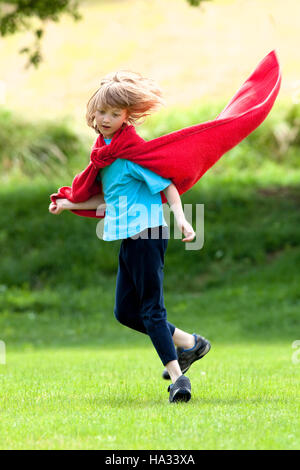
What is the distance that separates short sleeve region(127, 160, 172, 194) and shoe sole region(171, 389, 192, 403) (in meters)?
1.38

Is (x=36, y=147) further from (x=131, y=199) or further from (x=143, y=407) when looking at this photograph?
(x=143, y=407)

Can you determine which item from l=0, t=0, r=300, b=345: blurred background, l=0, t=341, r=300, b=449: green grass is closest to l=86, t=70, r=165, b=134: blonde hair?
l=0, t=341, r=300, b=449: green grass

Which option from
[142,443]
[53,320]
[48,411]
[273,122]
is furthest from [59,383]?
[273,122]

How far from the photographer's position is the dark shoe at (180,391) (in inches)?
209

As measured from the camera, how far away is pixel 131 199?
5.47 metres

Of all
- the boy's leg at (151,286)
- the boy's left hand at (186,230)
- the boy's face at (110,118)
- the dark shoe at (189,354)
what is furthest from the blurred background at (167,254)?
the boy's left hand at (186,230)

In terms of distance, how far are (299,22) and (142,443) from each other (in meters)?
24.1

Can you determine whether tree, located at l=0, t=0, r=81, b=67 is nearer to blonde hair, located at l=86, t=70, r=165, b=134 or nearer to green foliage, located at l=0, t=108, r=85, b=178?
green foliage, located at l=0, t=108, r=85, b=178

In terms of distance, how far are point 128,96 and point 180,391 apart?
2.07 m

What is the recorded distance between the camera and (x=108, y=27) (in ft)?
88.8

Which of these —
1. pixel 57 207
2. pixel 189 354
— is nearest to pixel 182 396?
pixel 189 354

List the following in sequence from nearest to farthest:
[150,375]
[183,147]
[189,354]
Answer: [183,147]
[189,354]
[150,375]

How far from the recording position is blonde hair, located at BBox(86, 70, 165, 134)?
17.9ft

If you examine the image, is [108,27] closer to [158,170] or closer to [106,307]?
[106,307]
